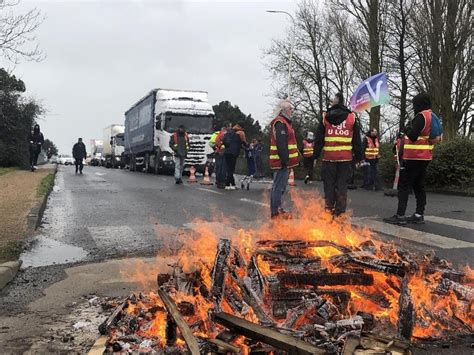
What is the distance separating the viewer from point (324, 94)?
37.2 metres

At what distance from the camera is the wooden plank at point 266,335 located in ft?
9.98

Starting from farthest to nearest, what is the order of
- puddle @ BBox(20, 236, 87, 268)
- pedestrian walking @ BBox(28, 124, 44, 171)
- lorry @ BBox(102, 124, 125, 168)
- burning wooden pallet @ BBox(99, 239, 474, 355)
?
1. lorry @ BBox(102, 124, 125, 168)
2. pedestrian walking @ BBox(28, 124, 44, 171)
3. puddle @ BBox(20, 236, 87, 268)
4. burning wooden pallet @ BBox(99, 239, 474, 355)

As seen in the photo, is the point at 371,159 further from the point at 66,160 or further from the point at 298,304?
the point at 66,160

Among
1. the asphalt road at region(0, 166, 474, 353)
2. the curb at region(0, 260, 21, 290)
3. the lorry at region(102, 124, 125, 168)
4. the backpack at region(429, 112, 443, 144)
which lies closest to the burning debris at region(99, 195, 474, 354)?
the asphalt road at region(0, 166, 474, 353)

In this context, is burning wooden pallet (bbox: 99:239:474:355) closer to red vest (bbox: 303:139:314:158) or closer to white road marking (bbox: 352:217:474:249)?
white road marking (bbox: 352:217:474:249)

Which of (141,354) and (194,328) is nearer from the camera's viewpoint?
(141,354)

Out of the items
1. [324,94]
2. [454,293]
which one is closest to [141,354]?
[454,293]

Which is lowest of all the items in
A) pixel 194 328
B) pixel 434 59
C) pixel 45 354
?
pixel 45 354

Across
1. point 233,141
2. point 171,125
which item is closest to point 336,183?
point 233,141

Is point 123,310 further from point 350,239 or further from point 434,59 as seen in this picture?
point 434,59

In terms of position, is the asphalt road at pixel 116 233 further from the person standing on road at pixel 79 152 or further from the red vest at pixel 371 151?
the person standing on road at pixel 79 152

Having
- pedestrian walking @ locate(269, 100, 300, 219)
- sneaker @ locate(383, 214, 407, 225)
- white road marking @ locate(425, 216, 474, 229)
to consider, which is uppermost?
pedestrian walking @ locate(269, 100, 300, 219)

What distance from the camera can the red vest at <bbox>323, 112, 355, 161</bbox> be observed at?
8.04 metres

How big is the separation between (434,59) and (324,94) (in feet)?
49.6
